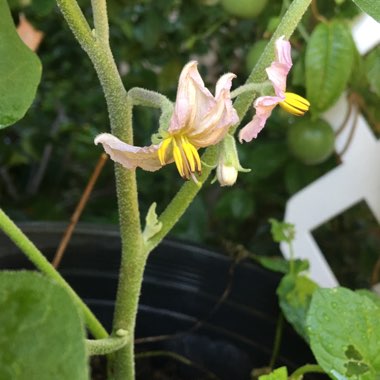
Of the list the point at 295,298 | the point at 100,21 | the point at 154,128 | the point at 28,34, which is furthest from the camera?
the point at 154,128

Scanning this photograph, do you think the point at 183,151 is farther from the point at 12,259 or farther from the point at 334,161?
the point at 334,161

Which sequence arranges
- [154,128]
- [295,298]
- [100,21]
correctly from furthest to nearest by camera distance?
[154,128]
[295,298]
[100,21]

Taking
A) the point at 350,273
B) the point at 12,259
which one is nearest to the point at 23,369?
the point at 12,259

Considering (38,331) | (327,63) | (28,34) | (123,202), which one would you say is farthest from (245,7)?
(38,331)

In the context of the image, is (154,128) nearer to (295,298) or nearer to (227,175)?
(295,298)

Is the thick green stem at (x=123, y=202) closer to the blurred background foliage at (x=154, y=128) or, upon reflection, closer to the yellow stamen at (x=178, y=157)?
the yellow stamen at (x=178, y=157)

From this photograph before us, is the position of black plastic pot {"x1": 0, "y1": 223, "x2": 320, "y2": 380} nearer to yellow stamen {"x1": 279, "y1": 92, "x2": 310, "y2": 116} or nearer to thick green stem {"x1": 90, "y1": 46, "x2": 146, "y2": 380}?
thick green stem {"x1": 90, "y1": 46, "x2": 146, "y2": 380}
